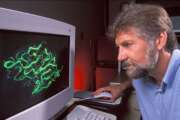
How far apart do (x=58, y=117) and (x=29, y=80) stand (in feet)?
1.34

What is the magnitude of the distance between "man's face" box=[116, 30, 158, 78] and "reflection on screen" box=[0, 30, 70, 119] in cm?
25

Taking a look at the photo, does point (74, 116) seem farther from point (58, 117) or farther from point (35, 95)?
point (35, 95)

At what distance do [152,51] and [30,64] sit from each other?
0.47 m

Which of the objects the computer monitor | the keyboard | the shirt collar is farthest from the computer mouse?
the shirt collar

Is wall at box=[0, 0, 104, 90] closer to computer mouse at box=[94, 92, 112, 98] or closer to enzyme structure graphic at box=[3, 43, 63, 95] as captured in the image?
computer mouse at box=[94, 92, 112, 98]

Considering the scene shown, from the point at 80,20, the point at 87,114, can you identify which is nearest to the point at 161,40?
the point at 87,114

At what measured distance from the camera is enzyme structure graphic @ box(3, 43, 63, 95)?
727 millimetres

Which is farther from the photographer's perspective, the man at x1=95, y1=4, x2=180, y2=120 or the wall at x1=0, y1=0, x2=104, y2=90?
the wall at x1=0, y1=0, x2=104, y2=90

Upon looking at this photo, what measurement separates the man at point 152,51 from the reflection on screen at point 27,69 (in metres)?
0.26

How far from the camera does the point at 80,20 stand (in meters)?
1.85

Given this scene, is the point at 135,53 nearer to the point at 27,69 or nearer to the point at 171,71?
the point at 171,71

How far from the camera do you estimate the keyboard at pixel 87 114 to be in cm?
113

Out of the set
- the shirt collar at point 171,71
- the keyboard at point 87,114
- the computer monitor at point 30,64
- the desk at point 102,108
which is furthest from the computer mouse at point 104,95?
the shirt collar at point 171,71

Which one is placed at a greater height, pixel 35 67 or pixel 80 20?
pixel 80 20
